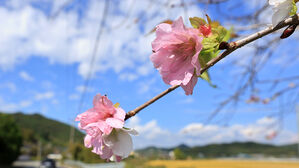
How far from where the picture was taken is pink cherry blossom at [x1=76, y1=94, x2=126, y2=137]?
49cm

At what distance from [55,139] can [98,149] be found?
3088 inches

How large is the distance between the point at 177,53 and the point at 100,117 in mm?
222

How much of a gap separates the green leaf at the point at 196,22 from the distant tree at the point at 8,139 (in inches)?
959

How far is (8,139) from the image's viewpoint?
2159 cm

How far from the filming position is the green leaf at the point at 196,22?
451mm

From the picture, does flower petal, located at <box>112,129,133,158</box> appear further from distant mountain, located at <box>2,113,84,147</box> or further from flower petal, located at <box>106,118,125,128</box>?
distant mountain, located at <box>2,113,84,147</box>

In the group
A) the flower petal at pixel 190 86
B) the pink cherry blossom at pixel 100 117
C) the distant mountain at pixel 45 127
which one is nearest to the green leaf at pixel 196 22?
the flower petal at pixel 190 86

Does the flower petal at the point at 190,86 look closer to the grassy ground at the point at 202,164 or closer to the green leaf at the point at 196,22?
the green leaf at the point at 196,22

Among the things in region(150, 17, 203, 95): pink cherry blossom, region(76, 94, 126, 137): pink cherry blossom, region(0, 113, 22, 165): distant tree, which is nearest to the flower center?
region(150, 17, 203, 95): pink cherry blossom

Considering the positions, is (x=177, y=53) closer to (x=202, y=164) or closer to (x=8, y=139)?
(x=202, y=164)

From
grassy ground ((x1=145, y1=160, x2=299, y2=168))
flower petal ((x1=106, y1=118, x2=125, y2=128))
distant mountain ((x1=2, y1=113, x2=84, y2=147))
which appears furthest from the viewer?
distant mountain ((x1=2, y1=113, x2=84, y2=147))

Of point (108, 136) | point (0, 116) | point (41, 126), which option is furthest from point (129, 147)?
point (41, 126)

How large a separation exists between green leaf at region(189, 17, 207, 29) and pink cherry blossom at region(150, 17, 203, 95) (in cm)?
3

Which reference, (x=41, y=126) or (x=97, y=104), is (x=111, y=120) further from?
(x=41, y=126)
